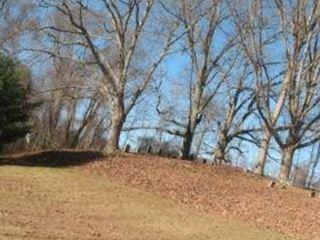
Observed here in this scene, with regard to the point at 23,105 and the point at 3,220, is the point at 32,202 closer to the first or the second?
the point at 3,220

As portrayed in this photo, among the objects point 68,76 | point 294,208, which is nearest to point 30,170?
point 294,208

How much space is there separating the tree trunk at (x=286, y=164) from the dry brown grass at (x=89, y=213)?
7683 mm

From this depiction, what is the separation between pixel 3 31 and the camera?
138ft

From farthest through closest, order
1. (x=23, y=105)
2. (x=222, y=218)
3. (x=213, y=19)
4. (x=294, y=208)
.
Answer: (x=213, y=19) → (x=23, y=105) → (x=294, y=208) → (x=222, y=218)

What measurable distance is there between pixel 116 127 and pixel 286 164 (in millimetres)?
6922

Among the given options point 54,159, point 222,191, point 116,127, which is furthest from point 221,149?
point 222,191

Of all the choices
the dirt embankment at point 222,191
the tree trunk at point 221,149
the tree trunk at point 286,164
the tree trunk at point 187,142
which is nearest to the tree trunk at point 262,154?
the tree trunk at point 286,164

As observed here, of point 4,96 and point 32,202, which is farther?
point 4,96

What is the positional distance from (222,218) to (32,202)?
530 centimetres

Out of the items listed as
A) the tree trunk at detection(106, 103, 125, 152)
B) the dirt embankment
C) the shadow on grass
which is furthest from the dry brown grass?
the tree trunk at detection(106, 103, 125, 152)

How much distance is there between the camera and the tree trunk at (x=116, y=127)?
2898 cm

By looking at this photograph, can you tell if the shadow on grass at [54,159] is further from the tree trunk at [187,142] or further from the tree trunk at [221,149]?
the tree trunk at [221,149]

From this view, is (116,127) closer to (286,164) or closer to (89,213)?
(286,164)

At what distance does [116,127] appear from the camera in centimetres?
2925
